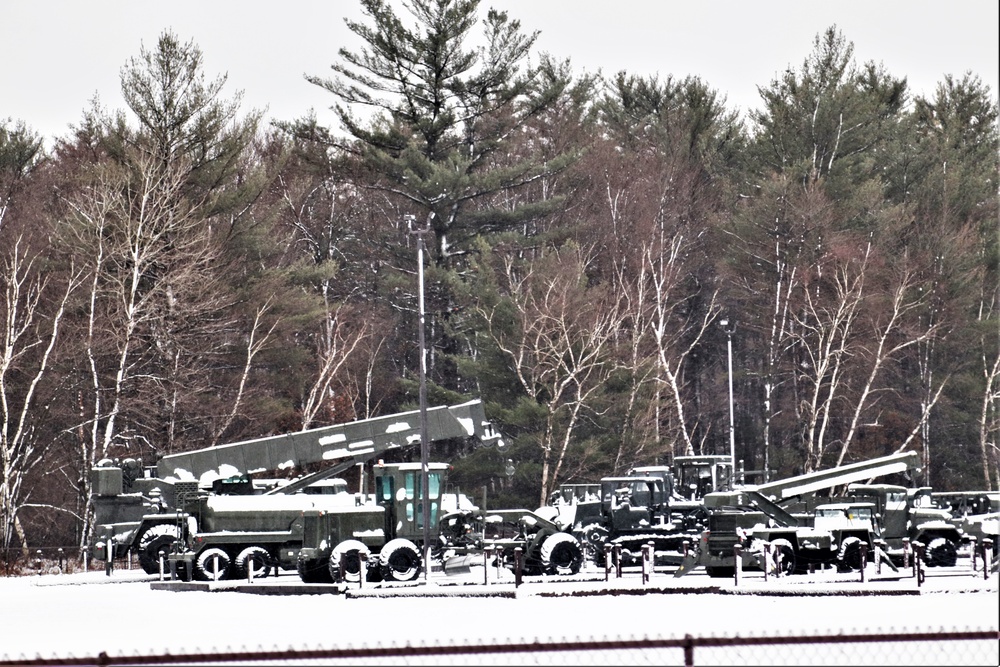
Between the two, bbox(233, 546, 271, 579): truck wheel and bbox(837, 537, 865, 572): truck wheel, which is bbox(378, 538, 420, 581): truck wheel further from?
bbox(837, 537, 865, 572): truck wheel

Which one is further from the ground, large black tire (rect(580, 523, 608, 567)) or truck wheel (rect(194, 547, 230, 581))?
large black tire (rect(580, 523, 608, 567))

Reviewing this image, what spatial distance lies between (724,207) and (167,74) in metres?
27.2

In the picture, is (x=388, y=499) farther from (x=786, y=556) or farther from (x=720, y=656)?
(x=720, y=656)

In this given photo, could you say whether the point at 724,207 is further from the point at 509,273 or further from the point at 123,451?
the point at 123,451

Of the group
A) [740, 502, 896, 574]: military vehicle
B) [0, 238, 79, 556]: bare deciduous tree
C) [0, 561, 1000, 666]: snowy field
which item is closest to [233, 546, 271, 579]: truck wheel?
[0, 561, 1000, 666]: snowy field

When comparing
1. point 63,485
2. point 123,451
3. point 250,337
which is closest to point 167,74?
point 250,337

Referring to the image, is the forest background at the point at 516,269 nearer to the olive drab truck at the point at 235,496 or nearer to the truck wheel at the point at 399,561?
the olive drab truck at the point at 235,496

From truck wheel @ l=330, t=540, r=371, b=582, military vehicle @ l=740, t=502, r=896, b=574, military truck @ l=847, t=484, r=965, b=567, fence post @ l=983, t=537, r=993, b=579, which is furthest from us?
military truck @ l=847, t=484, r=965, b=567

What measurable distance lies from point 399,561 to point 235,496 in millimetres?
4506

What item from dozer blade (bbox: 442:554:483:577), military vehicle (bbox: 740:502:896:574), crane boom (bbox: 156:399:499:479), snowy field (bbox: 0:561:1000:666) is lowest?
snowy field (bbox: 0:561:1000:666)

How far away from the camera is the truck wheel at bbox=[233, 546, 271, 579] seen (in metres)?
34.5

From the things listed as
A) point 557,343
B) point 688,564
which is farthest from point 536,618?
point 557,343

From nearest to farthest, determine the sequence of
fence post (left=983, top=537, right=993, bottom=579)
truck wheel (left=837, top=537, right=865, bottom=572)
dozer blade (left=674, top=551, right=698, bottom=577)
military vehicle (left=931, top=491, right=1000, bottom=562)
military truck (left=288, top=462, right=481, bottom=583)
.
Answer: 1. fence post (left=983, top=537, right=993, bottom=579)
2. military truck (left=288, top=462, right=481, bottom=583)
3. dozer blade (left=674, top=551, right=698, bottom=577)
4. truck wheel (left=837, top=537, right=865, bottom=572)
5. military vehicle (left=931, top=491, right=1000, bottom=562)

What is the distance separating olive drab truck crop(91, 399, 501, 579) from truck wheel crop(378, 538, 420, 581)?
210cm
